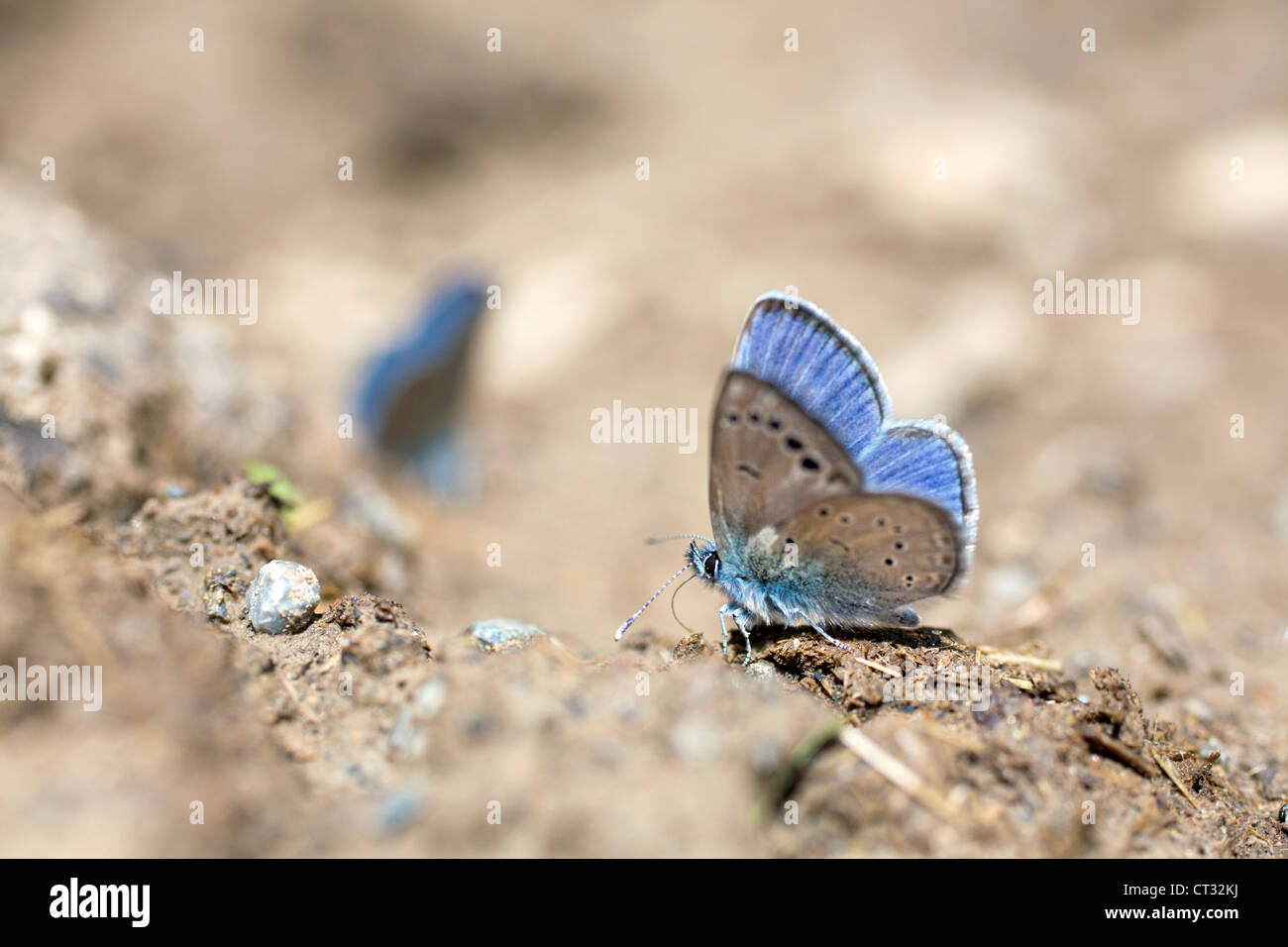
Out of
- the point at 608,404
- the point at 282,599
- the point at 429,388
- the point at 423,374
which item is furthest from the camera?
the point at 608,404

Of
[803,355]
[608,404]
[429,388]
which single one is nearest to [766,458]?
[803,355]

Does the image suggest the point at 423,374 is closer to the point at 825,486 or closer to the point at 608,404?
the point at 608,404

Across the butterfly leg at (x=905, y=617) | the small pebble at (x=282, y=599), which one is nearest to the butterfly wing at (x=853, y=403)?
the butterfly leg at (x=905, y=617)

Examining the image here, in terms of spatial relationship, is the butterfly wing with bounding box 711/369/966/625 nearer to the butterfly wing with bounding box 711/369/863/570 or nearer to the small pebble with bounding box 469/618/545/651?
the butterfly wing with bounding box 711/369/863/570

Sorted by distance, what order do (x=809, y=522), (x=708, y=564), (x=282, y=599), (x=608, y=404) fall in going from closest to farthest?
(x=282, y=599)
(x=809, y=522)
(x=708, y=564)
(x=608, y=404)

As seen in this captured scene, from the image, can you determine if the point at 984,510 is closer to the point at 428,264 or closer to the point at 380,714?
the point at 380,714

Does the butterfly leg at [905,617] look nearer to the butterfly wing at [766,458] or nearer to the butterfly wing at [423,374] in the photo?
the butterfly wing at [766,458]

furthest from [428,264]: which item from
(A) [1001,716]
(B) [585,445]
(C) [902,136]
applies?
(A) [1001,716]
